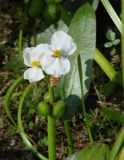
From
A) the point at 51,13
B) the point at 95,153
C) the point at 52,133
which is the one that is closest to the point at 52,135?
the point at 52,133

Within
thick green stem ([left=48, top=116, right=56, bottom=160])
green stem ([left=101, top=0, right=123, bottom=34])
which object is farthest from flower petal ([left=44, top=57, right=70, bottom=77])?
green stem ([left=101, top=0, right=123, bottom=34])

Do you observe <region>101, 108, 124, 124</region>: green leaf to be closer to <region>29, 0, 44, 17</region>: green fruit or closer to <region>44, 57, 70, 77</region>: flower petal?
<region>44, 57, 70, 77</region>: flower petal

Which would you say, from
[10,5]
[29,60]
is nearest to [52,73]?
[29,60]

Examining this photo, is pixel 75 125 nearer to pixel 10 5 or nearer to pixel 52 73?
pixel 52 73

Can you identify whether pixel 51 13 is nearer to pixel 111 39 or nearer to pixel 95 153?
pixel 111 39

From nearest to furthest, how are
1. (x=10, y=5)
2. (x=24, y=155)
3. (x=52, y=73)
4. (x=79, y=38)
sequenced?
(x=52, y=73) → (x=79, y=38) → (x=24, y=155) → (x=10, y=5)
